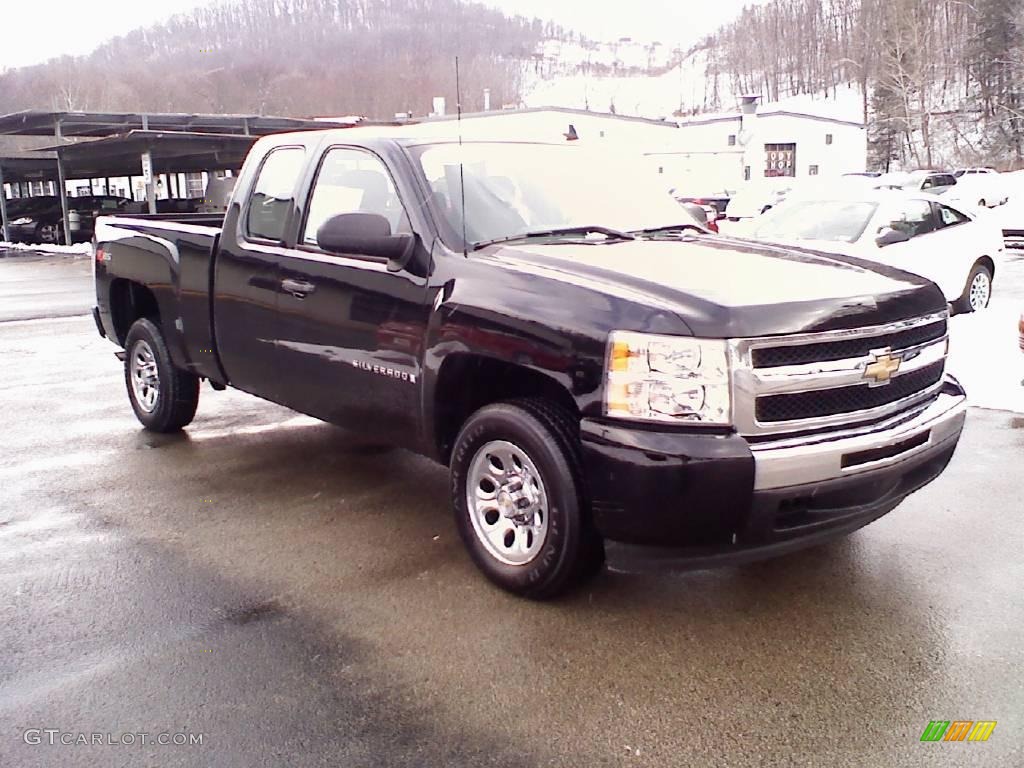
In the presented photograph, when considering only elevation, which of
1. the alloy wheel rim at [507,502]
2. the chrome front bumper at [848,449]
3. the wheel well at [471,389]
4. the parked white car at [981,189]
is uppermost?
the parked white car at [981,189]

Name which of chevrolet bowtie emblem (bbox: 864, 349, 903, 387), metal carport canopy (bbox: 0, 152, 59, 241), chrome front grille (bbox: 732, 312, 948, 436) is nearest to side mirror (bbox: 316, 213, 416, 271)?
chrome front grille (bbox: 732, 312, 948, 436)

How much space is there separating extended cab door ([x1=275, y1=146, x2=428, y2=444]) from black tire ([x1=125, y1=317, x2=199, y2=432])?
1.53m

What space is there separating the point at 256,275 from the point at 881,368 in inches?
127

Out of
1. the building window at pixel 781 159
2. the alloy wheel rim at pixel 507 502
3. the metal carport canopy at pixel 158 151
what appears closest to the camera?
the alloy wheel rim at pixel 507 502

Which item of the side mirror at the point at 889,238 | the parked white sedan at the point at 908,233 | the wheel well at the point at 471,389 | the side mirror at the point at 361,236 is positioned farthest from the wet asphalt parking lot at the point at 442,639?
the parked white sedan at the point at 908,233

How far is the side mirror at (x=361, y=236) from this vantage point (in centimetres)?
397

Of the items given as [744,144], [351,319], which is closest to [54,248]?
[351,319]

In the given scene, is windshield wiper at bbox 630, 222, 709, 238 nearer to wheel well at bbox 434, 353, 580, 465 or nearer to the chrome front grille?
wheel well at bbox 434, 353, 580, 465

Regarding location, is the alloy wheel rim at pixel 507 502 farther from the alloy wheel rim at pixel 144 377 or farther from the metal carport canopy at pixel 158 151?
the metal carport canopy at pixel 158 151

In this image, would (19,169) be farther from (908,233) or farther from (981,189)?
(981,189)

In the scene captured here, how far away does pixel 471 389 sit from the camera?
4.08 m

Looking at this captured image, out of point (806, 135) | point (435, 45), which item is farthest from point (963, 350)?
point (806, 135)

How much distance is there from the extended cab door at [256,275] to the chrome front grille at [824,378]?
2694mm

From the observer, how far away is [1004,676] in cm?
317
